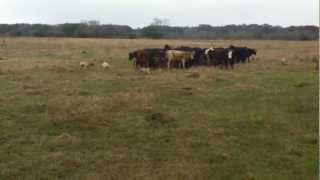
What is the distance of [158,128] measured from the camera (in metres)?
12.9

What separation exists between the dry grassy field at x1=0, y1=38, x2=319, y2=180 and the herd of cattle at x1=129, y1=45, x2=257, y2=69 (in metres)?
5.41

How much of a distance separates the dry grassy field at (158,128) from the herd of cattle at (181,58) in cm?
541

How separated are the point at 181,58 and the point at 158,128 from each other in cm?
1403

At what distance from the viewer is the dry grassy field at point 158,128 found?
399 inches

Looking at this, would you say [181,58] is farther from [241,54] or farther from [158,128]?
[158,128]

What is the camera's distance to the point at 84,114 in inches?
543

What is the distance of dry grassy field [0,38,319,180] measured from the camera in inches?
399

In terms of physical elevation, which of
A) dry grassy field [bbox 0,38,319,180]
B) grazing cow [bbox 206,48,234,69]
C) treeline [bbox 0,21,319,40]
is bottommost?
treeline [bbox 0,21,319,40]

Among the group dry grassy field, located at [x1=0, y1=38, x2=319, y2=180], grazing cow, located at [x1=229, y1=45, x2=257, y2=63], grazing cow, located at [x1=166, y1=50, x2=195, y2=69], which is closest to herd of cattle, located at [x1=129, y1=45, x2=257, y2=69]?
grazing cow, located at [x1=166, y1=50, x2=195, y2=69]

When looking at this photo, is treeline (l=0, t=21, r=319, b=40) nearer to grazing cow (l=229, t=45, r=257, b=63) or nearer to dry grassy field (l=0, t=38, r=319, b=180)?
grazing cow (l=229, t=45, r=257, b=63)

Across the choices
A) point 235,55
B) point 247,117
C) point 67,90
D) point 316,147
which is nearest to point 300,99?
point 247,117

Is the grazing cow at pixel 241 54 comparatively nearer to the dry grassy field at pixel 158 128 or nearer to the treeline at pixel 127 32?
the dry grassy field at pixel 158 128

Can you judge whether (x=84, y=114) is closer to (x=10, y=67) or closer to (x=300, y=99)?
(x=300, y=99)

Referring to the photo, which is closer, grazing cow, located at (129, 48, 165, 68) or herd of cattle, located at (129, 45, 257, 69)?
grazing cow, located at (129, 48, 165, 68)
